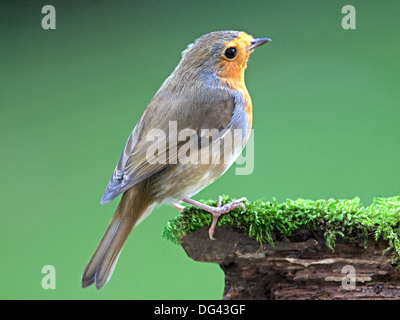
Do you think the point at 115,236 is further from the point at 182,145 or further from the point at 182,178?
the point at 182,145

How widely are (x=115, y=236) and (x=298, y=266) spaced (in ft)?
2.93

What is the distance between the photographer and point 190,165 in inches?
101

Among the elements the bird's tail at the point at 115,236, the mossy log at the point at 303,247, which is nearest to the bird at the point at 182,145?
the bird's tail at the point at 115,236

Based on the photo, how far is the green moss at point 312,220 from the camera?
2.16 meters

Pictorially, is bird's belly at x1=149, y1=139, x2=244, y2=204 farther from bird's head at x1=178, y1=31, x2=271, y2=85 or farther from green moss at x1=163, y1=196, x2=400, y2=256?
bird's head at x1=178, y1=31, x2=271, y2=85

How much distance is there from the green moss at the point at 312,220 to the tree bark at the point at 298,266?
0.11 feet

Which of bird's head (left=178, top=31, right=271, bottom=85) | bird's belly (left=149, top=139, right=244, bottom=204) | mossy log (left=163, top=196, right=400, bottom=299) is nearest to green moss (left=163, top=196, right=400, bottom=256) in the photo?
mossy log (left=163, top=196, right=400, bottom=299)

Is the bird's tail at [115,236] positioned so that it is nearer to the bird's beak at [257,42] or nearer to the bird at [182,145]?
the bird at [182,145]

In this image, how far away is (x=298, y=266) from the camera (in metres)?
2.20

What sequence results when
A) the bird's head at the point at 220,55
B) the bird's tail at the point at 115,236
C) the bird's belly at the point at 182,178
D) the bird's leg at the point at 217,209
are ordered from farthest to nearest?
the bird's head at the point at 220,55, the bird's belly at the point at 182,178, the bird's tail at the point at 115,236, the bird's leg at the point at 217,209

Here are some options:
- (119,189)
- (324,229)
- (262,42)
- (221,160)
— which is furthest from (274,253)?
(262,42)

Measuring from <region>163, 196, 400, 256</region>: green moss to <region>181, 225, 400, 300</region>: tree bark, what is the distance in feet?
0.11

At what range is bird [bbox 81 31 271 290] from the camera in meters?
2.48

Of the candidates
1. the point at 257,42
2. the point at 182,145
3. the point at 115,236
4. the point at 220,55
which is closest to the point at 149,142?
the point at 182,145
